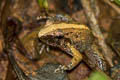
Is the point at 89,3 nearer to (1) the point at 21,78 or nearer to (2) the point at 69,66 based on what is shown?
(2) the point at 69,66

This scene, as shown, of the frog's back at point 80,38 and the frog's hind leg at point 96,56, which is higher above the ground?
the frog's back at point 80,38

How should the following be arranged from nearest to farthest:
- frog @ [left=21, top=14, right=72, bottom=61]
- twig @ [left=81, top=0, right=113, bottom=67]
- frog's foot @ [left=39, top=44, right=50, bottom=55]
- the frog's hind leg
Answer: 1. the frog's hind leg
2. frog @ [left=21, top=14, right=72, bottom=61]
3. frog's foot @ [left=39, top=44, right=50, bottom=55]
4. twig @ [left=81, top=0, right=113, bottom=67]

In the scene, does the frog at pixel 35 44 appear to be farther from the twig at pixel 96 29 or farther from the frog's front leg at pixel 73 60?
the twig at pixel 96 29

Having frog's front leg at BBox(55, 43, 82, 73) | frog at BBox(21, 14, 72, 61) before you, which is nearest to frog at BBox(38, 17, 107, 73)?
frog's front leg at BBox(55, 43, 82, 73)

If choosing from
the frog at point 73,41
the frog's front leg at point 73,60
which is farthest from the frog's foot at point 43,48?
the frog's front leg at point 73,60

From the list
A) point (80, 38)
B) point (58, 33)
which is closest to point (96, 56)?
point (80, 38)

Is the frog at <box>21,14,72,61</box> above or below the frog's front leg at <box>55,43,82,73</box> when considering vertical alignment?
above

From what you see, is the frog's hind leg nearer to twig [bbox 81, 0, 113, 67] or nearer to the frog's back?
the frog's back
